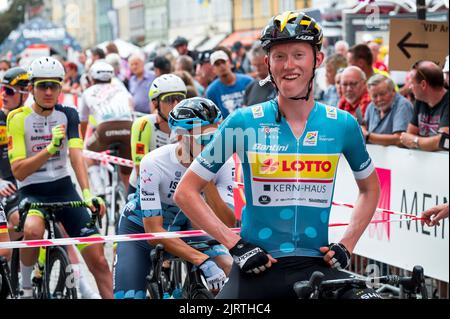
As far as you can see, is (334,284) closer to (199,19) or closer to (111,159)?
(111,159)

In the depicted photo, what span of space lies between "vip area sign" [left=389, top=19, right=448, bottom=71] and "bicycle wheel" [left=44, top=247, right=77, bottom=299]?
11.7ft

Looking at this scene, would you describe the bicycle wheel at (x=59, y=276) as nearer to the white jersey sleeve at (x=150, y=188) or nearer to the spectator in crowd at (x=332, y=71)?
the white jersey sleeve at (x=150, y=188)

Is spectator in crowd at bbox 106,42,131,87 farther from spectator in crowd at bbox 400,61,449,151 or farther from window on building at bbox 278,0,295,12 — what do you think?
window on building at bbox 278,0,295,12

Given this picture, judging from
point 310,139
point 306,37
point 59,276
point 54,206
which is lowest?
point 59,276

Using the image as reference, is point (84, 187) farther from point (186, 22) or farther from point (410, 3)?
point (186, 22)

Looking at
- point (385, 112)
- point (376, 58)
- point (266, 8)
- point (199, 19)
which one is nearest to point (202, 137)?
point (385, 112)

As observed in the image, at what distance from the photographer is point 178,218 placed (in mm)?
6676

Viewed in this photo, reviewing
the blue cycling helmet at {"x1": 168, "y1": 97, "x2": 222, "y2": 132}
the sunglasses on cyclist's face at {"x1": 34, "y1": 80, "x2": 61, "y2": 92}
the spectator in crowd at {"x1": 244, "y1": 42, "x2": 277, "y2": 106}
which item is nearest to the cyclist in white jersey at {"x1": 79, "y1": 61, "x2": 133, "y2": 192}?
the spectator in crowd at {"x1": 244, "y1": 42, "x2": 277, "y2": 106}

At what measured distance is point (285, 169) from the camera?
439 cm

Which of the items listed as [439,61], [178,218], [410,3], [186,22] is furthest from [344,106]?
[186,22]

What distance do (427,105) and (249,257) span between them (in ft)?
18.2

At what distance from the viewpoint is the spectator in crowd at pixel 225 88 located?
13078mm

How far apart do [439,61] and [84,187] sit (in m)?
3.47

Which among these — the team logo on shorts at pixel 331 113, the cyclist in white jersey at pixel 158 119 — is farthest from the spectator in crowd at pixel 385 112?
the team logo on shorts at pixel 331 113
